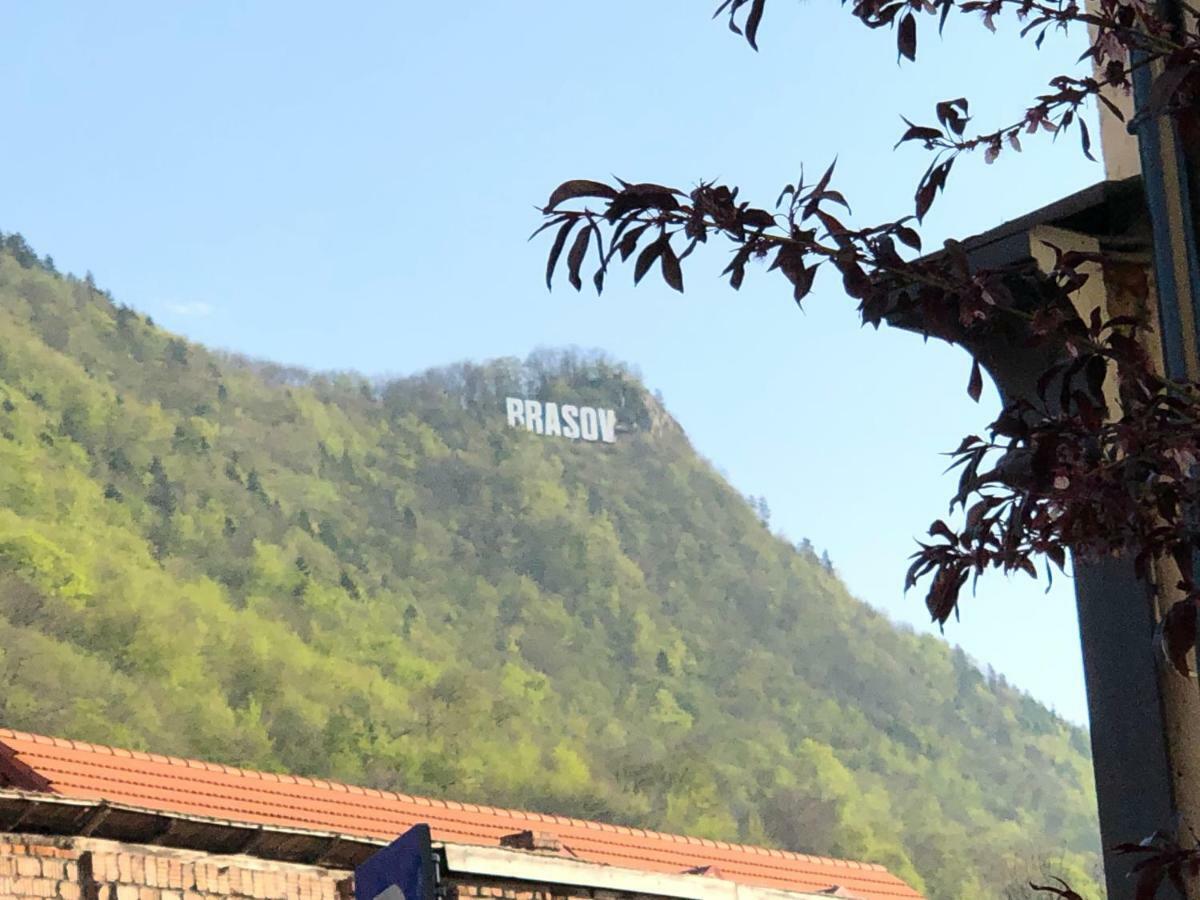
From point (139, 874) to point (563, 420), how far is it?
120m

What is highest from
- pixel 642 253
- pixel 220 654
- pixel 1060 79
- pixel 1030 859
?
pixel 220 654

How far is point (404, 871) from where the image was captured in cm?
630

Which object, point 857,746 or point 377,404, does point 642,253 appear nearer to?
point 857,746

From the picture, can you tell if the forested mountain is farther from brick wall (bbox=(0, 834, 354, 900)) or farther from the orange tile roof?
brick wall (bbox=(0, 834, 354, 900))

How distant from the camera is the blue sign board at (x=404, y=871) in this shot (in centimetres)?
616

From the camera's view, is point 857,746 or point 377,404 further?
point 377,404

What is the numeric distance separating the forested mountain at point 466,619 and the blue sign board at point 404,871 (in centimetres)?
6237

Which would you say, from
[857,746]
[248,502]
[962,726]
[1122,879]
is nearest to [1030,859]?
[857,746]

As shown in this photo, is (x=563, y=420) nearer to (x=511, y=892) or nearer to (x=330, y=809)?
(x=330, y=809)

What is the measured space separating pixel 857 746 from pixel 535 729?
81.0ft

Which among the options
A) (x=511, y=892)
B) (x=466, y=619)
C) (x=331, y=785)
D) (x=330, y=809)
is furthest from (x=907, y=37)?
(x=466, y=619)

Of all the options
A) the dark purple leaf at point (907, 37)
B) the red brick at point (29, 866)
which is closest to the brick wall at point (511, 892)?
the red brick at point (29, 866)

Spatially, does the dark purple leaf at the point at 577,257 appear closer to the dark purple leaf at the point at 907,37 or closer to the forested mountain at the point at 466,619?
the dark purple leaf at the point at 907,37

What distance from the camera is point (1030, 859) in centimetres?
8375
